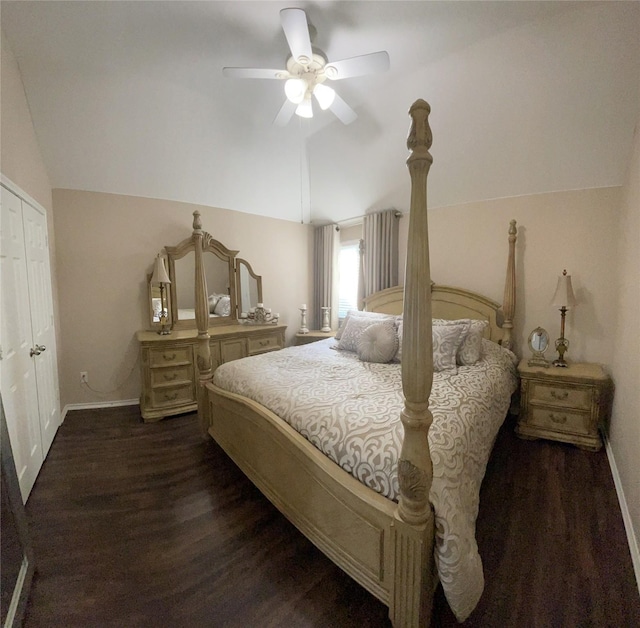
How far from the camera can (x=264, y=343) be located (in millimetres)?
3697

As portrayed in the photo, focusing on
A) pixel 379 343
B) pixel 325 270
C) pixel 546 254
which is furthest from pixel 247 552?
pixel 325 270

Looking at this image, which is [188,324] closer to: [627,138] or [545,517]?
[545,517]

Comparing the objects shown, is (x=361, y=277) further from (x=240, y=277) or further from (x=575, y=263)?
(x=575, y=263)

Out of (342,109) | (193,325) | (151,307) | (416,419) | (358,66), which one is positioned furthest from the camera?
(193,325)

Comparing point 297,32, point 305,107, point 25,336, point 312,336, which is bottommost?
point 312,336

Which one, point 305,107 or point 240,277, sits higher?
point 305,107

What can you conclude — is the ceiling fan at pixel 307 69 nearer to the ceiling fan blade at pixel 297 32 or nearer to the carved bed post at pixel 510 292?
the ceiling fan blade at pixel 297 32

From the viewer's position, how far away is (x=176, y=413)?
2.97m

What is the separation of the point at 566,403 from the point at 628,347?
0.65 metres

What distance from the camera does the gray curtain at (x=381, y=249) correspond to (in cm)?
356

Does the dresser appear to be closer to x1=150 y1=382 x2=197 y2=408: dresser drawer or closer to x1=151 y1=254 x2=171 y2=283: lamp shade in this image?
x1=150 y1=382 x2=197 y2=408: dresser drawer

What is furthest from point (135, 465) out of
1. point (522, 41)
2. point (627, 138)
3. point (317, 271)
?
point (627, 138)

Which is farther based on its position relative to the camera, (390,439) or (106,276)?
(106,276)

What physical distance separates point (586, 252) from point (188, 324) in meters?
4.08
